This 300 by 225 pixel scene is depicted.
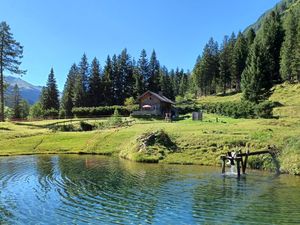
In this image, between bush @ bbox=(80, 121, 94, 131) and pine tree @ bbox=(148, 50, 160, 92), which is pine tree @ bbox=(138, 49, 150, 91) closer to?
pine tree @ bbox=(148, 50, 160, 92)

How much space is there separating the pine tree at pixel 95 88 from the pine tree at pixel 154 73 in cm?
1969

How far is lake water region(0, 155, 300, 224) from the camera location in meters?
19.2

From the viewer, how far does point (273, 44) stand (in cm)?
12900

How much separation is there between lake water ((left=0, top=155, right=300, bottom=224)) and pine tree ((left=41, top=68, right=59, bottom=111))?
95.3 m

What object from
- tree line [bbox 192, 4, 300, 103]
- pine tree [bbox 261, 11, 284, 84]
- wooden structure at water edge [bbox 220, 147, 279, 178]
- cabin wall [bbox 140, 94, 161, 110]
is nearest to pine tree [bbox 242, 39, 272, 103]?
tree line [bbox 192, 4, 300, 103]

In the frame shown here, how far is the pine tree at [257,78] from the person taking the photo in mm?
106312

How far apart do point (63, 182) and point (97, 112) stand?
7788 centimetres

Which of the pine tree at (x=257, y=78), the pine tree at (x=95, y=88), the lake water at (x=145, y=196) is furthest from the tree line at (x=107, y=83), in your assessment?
the lake water at (x=145, y=196)

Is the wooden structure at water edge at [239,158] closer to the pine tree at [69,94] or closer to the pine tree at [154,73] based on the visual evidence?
the pine tree at [69,94]

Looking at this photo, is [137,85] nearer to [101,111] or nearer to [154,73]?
[154,73]

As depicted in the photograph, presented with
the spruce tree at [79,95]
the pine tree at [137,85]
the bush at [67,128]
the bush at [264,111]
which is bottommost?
the bush at [67,128]

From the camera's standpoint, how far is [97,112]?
108 m

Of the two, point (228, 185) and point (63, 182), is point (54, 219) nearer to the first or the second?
point (63, 182)

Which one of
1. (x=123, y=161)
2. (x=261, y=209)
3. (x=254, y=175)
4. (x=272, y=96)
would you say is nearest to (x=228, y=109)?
(x=272, y=96)
